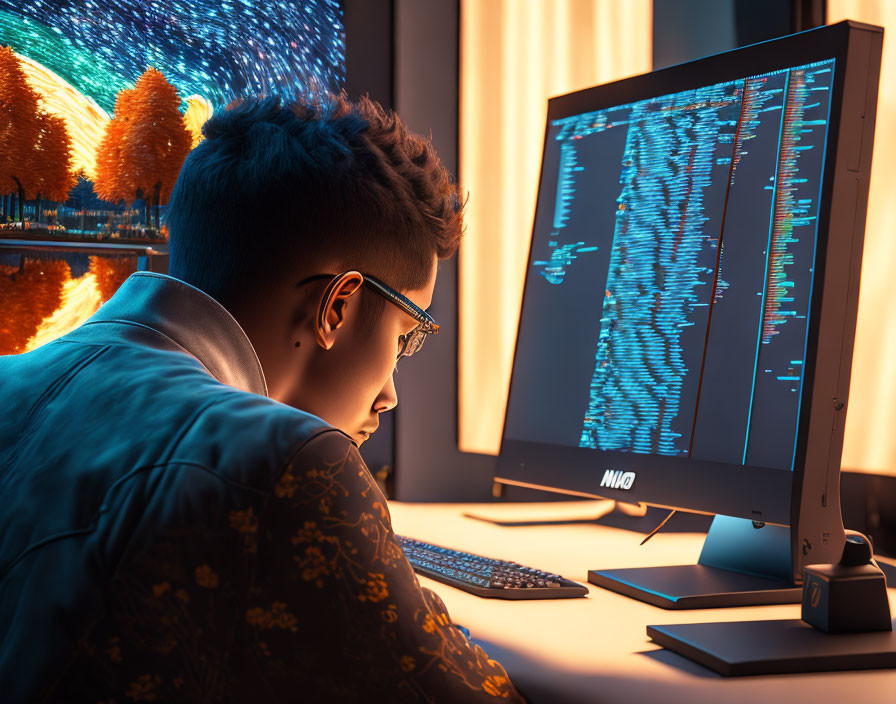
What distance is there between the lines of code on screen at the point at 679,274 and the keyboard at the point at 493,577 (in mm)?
241

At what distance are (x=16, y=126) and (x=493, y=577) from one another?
1334 mm

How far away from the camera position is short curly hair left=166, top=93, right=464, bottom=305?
2.78 ft

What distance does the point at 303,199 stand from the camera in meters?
0.86

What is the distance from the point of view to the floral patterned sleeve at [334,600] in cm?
54

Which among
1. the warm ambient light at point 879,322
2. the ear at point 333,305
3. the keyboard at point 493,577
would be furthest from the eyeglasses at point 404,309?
the warm ambient light at point 879,322

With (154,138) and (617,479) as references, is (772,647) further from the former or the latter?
(154,138)

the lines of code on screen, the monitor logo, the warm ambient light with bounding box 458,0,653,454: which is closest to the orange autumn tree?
the warm ambient light with bounding box 458,0,653,454

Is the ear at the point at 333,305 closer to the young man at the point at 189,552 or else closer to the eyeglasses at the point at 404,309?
the eyeglasses at the point at 404,309

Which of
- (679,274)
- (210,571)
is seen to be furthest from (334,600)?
(679,274)

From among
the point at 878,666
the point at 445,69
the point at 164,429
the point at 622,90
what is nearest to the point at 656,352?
the point at 622,90

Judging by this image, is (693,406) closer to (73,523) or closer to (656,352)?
(656,352)

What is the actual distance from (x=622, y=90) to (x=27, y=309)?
3.91 ft

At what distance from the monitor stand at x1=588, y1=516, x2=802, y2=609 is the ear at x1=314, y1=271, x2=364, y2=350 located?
0.46 m

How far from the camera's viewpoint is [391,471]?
6.47 ft
